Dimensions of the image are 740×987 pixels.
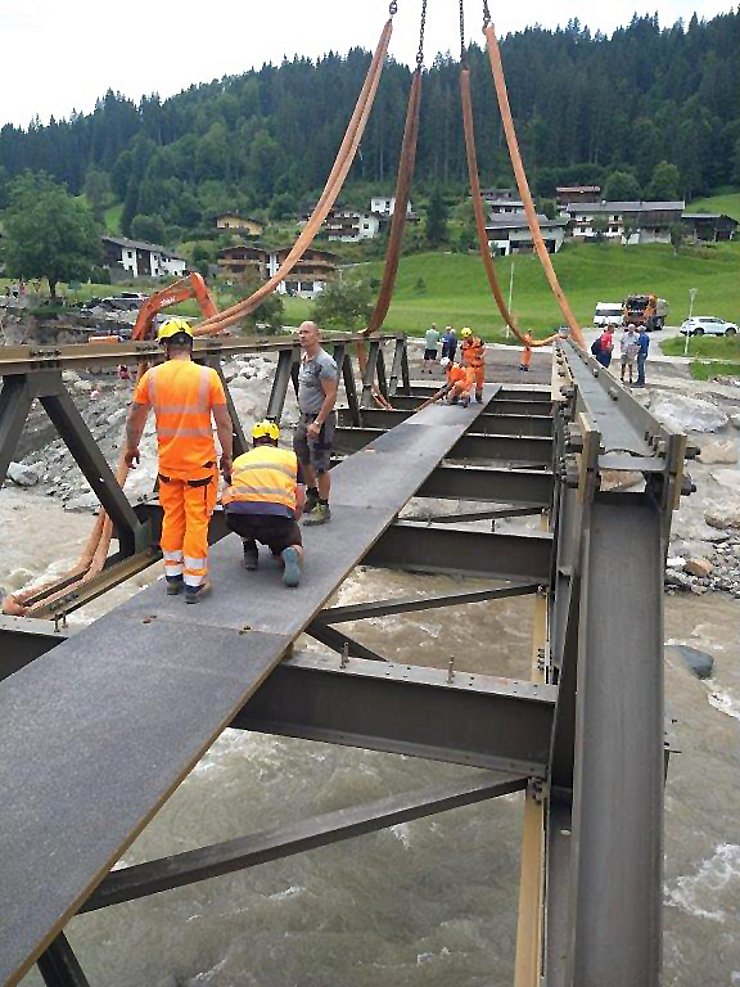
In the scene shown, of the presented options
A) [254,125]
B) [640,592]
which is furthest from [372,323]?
[254,125]

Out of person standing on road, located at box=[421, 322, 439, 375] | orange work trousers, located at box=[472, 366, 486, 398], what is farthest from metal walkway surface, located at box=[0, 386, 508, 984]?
person standing on road, located at box=[421, 322, 439, 375]

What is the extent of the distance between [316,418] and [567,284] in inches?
2614

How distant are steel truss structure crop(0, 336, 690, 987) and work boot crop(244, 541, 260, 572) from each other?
393 millimetres

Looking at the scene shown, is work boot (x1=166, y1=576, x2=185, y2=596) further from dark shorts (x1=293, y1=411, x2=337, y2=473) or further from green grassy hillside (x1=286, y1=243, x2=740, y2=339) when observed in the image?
green grassy hillside (x1=286, y1=243, x2=740, y2=339)

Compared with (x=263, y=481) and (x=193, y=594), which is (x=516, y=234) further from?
(x=193, y=594)

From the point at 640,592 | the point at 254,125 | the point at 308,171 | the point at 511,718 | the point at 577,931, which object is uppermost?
the point at 254,125

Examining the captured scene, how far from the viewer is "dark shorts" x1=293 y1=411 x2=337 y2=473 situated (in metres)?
6.07

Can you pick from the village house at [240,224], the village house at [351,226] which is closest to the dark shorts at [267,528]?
the village house at [351,226]

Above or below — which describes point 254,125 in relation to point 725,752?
above

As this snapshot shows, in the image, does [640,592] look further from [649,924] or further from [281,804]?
[281,804]

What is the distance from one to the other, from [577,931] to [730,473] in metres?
15.4

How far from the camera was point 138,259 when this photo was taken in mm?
96812

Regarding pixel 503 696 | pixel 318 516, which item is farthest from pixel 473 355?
pixel 503 696

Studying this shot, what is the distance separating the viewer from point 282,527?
4.66 m
